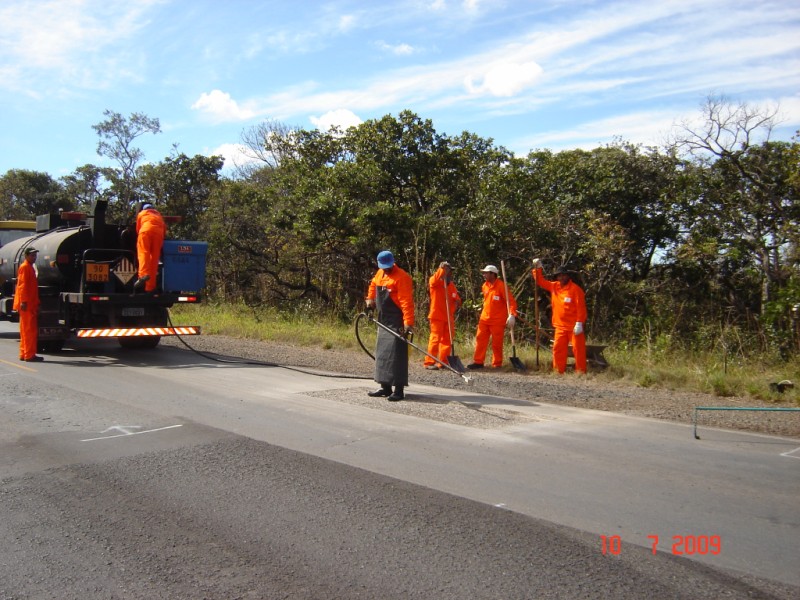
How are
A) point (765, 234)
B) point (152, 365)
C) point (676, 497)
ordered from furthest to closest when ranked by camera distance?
point (765, 234) → point (152, 365) → point (676, 497)

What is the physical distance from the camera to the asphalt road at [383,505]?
3.68 metres

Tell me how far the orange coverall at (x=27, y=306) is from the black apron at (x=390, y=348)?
674cm

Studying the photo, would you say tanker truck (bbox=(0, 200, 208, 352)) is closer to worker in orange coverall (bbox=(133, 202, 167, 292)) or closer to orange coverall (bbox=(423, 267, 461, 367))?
worker in orange coverall (bbox=(133, 202, 167, 292))

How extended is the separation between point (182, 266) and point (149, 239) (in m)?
0.91

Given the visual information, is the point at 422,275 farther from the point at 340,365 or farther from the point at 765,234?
the point at 765,234

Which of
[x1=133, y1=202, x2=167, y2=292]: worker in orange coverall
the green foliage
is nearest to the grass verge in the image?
the green foliage

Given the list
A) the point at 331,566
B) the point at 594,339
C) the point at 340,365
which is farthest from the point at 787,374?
the point at 331,566

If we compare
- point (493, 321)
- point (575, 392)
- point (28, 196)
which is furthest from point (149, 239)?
point (28, 196)

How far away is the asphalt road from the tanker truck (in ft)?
15.0

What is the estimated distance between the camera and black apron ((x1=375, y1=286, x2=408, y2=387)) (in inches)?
328

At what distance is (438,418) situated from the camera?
24.3ft

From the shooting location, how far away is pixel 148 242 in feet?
39.4

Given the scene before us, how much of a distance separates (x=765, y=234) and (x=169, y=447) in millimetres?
11216

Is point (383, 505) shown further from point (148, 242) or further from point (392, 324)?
point (148, 242)
